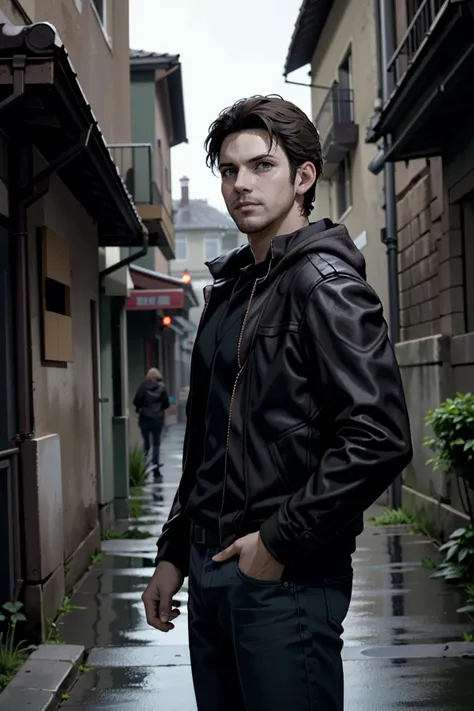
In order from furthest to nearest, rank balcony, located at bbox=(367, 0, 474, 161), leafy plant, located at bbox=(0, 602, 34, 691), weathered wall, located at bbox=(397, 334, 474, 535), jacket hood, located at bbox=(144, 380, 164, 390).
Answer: jacket hood, located at bbox=(144, 380, 164, 390), weathered wall, located at bbox=(397, 334, 474, 535), balcony, located at bbox=(367, 0, 474, 161), leafy plant, located at bbox=(0, 602, 34, 691)

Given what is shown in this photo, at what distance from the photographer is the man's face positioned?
2281 millimetres

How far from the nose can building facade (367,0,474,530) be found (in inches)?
176

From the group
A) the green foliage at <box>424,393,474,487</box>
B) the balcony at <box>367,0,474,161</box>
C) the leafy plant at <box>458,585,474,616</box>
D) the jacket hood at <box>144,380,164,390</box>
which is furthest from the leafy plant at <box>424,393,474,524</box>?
the jacket hood at <box>144,380,164,390</box>

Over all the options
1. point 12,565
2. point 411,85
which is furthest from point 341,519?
point 411,85

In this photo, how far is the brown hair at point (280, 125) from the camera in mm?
2273

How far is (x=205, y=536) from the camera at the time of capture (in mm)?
2307

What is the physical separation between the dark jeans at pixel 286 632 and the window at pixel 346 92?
16609 millimetres

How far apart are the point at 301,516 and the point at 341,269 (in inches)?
21.8

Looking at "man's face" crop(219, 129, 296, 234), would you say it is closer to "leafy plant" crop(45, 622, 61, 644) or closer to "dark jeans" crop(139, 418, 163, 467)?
"leafy plant" crop(45, 622, 61, 644)

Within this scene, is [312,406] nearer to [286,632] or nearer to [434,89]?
[286,632]

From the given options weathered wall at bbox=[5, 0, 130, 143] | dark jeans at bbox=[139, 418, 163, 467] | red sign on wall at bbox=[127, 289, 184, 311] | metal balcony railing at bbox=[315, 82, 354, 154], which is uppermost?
metal balcony railing at bbox=[315, 82, 354, 154]

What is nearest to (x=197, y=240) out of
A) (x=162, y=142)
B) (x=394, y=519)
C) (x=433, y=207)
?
(x=162, y=142)

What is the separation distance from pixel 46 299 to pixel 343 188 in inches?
547

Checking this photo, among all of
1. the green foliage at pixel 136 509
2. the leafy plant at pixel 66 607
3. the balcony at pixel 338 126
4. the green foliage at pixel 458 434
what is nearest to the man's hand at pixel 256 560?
the leafy plant at pixel 66 607
